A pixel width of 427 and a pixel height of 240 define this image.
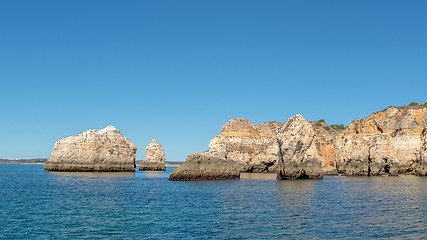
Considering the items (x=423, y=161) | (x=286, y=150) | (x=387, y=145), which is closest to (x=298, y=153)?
(x=286, y=150)

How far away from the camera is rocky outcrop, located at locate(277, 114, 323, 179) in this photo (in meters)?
62.3

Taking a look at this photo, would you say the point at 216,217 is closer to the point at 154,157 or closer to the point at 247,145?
the point at 247,145

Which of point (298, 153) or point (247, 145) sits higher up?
point (247, 145)

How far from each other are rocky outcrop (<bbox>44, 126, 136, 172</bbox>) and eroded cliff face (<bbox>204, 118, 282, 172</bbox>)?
2447 cm

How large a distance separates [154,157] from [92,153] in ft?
104

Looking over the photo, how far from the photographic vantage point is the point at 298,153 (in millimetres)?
62562

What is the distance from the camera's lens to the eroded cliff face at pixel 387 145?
8412 cm

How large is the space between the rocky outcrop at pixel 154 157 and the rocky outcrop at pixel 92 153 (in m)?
18.9

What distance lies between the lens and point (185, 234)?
21.2 meters

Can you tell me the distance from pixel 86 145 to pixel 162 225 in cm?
7730

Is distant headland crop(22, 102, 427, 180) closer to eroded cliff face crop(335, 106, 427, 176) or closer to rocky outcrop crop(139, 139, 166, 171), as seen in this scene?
eroded cliff face crop(335, 106, 427, 176)

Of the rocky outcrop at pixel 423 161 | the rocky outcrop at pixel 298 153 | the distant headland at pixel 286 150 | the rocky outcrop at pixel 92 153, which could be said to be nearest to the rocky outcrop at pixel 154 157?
the distant headland at pixel 286 150

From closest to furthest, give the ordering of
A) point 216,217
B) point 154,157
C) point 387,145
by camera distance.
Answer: point 216,217 → point 387,145 → point 154,157

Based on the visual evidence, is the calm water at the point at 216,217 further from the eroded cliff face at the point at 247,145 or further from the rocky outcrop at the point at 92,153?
the eroded cliff face at the point at 247,145
